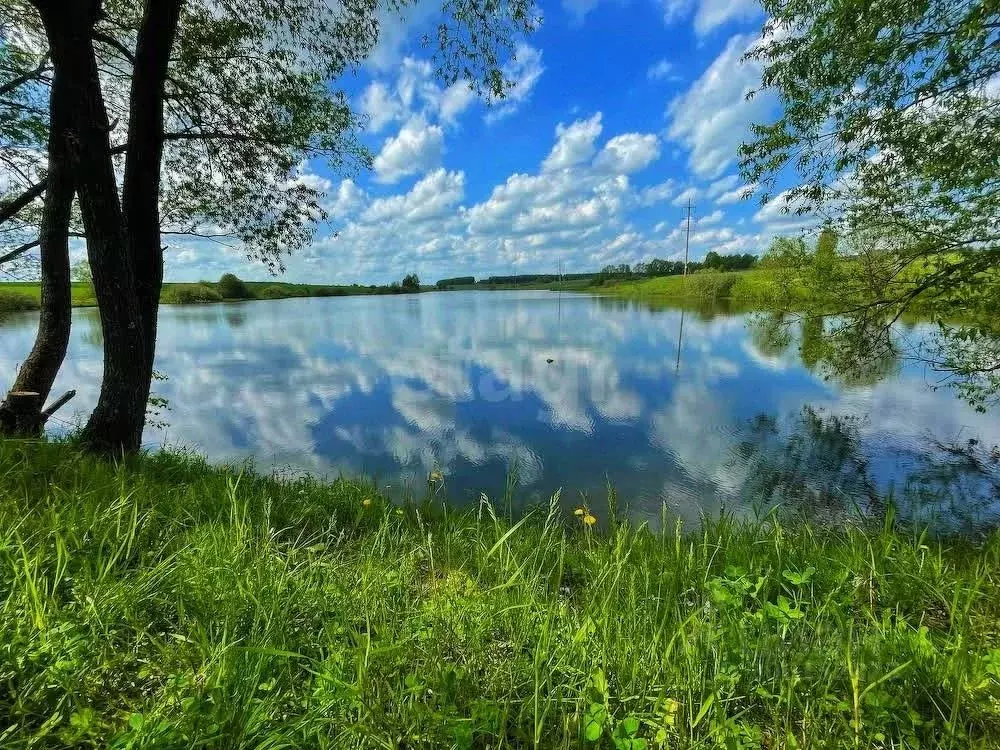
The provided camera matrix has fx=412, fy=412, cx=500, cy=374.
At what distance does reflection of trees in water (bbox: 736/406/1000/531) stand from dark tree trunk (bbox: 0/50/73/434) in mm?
9845

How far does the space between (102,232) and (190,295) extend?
81014 mm

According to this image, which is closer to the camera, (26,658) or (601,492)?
(26,658)

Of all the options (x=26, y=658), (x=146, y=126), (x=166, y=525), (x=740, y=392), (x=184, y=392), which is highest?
(x=146, y=126)

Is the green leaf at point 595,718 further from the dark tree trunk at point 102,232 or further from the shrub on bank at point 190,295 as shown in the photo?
the shrub on bank at point 190,295

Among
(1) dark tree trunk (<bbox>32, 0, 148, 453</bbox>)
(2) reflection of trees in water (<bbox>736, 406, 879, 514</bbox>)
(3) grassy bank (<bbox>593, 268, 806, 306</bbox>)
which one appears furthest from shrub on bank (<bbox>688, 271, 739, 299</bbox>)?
(1) dark tree trunk (<bbox>32, 0, 148, 453</bbox>)

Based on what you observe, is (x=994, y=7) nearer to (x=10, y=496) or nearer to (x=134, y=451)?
(x=10, y=496)

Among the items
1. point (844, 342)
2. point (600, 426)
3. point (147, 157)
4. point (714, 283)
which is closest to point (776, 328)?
point (844, 342)

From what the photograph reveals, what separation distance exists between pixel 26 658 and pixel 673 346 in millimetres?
24271

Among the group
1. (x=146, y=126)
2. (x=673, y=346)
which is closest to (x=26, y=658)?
(x=146, y=126)

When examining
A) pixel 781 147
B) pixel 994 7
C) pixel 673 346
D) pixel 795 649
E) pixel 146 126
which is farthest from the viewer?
pixel 673 346

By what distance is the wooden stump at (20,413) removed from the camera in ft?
14.8

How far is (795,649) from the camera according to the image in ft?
5.97

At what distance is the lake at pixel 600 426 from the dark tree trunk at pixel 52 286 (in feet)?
12.6

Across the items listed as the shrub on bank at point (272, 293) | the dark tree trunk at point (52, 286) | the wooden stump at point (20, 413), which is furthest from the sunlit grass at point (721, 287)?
the shrub on bank at point (272, 293)
